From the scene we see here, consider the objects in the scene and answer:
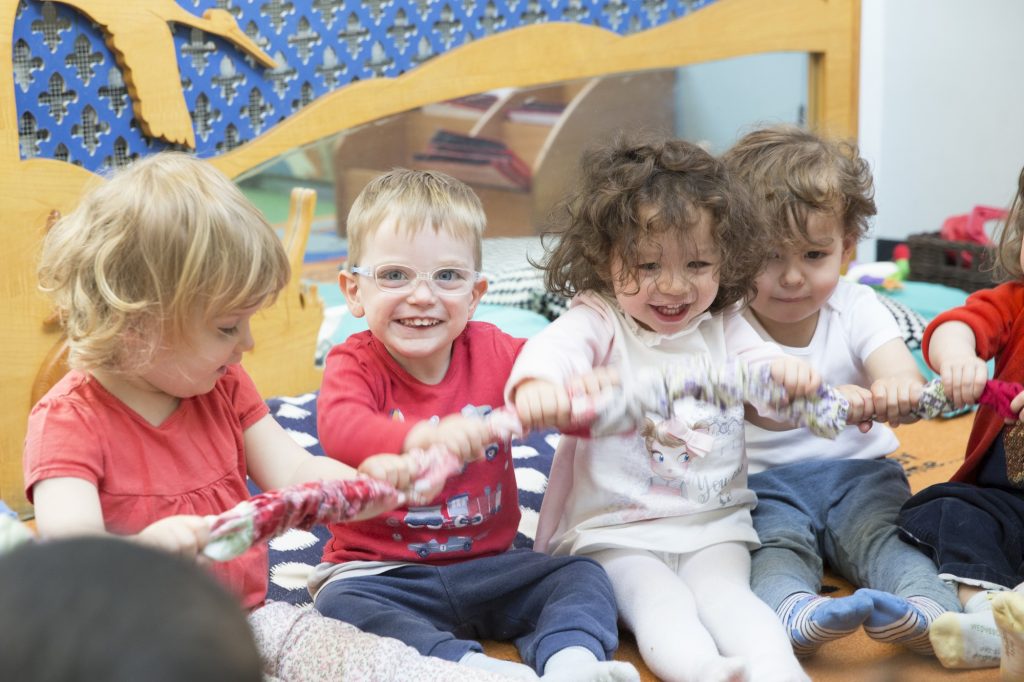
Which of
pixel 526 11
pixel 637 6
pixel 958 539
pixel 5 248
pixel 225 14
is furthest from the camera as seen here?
pixel 637 6

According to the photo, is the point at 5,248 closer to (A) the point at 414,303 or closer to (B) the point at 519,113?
(A) the point at 414,303

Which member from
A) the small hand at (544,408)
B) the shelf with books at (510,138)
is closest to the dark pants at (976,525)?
the small hand at (544,408)

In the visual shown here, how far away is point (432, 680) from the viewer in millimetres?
985

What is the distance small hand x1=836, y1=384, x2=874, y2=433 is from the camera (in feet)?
3.97

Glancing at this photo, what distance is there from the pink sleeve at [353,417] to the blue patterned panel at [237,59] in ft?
3.04

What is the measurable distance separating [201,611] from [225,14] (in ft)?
5.74

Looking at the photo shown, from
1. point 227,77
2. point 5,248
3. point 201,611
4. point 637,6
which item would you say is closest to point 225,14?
point 227,77

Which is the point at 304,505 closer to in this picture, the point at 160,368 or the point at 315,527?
the point at 160,368

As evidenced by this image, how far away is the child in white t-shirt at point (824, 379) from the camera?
4.16 ft

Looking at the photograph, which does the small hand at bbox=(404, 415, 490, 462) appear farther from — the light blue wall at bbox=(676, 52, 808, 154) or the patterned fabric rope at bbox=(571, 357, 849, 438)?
the light blue wall at bbox=(676, 52, 808, 154)

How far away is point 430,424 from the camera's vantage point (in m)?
1.10

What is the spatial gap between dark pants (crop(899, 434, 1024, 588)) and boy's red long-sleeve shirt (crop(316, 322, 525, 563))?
0.48 m

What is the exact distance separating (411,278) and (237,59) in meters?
1.05

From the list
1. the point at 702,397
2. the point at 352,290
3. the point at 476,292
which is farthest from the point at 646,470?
the point at 352,290
